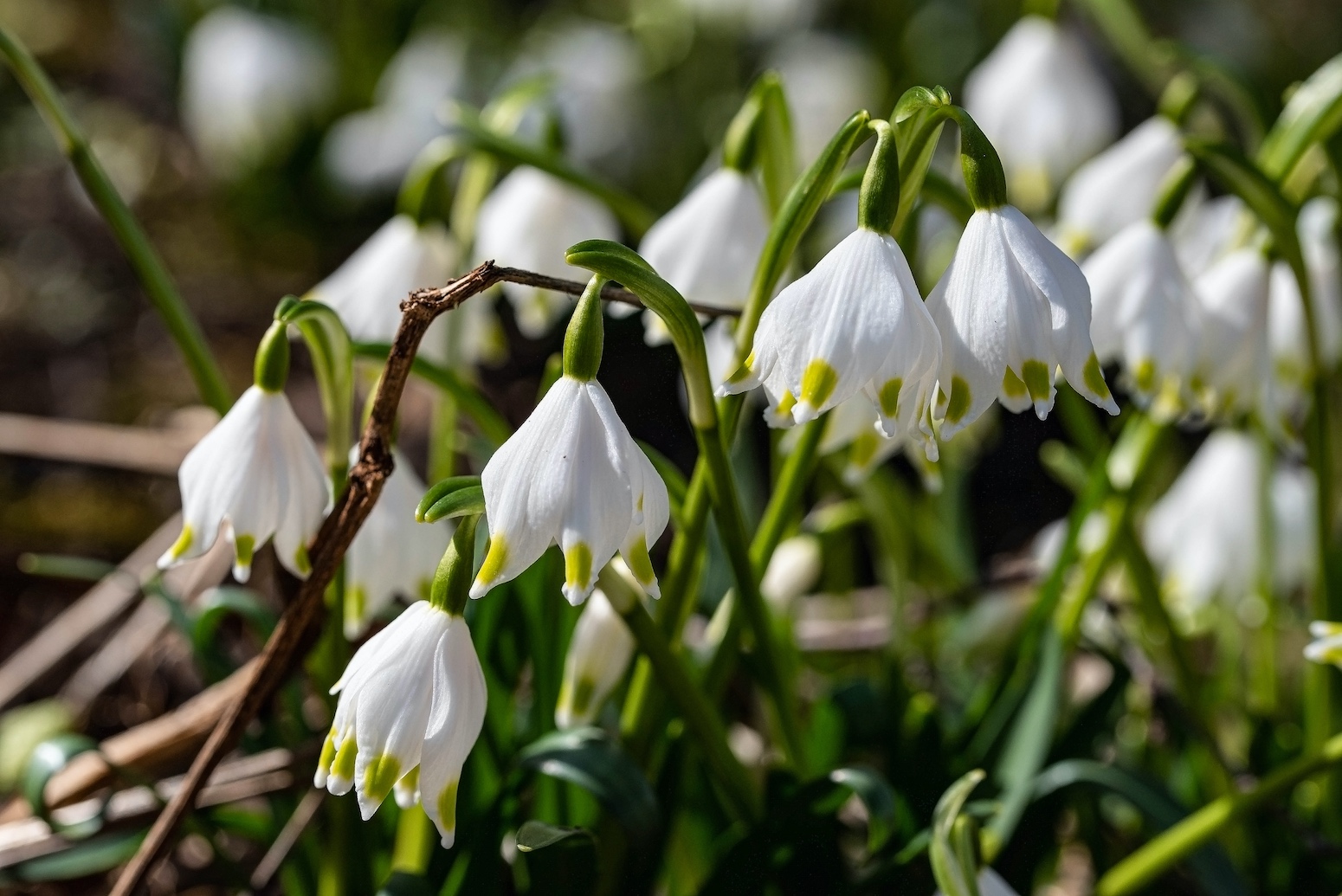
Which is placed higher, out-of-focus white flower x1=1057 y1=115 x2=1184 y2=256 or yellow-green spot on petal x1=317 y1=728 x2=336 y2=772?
out-of-focus white flower x1=1057 y1=115 x2=1184 y2=256

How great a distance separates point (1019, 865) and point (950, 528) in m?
0.60

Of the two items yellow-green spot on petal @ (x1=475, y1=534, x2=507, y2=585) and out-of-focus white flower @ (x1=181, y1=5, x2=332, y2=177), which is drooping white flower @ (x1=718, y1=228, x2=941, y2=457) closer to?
yellow-green spot on petal @ (x1=475, y1=534, x2=507, y2=585)

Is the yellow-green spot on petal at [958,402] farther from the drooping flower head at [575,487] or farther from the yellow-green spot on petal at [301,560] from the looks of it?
the yellow-green spot on petal at [301,560]

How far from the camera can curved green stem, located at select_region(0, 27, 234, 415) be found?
927 millimetres

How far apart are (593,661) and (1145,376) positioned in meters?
0.48

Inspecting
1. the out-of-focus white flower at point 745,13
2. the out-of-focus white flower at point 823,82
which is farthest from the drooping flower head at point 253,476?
the out-of-focus white flower at point 745,13

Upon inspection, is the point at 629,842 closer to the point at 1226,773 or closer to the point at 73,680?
the point at 1226,773

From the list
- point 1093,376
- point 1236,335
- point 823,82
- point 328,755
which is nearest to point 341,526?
point 328,755

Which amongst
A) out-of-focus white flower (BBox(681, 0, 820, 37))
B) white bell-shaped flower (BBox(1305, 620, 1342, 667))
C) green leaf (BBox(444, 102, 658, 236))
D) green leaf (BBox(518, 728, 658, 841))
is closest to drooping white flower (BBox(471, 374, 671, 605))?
green leaf (BBox(518, 728, 658, 841))

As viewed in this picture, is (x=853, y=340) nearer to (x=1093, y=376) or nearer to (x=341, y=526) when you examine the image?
(x=1093, y=376)

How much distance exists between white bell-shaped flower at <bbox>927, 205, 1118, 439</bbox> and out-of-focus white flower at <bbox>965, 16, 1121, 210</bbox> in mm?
905

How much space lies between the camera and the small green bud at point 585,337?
0.67 m

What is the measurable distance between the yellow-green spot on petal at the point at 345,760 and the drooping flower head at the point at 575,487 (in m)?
0.14

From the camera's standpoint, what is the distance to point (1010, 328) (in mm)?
674
